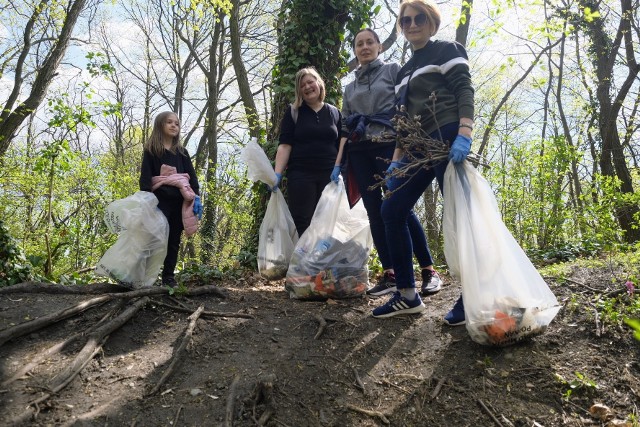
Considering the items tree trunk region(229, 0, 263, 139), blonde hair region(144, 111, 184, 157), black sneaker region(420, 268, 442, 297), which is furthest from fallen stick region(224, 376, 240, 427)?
tree trunk region(229, 0, 263, 139)

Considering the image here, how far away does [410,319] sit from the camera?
2.68 metres

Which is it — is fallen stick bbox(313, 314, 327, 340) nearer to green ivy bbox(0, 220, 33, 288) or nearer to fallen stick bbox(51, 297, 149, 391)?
fallen stick bbox(51, 297, 149, 391)

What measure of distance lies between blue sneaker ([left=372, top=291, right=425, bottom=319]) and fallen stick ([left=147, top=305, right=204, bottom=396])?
3.67 ft

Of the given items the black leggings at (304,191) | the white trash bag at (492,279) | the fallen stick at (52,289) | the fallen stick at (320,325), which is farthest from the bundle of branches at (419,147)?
the fallen stick at (52,289)

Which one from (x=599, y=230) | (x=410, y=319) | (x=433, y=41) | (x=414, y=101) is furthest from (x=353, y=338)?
(x=599, y=230)

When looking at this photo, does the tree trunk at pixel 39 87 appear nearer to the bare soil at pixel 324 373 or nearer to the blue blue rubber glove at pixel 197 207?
the blue blue rubber glove at pixel 197 207

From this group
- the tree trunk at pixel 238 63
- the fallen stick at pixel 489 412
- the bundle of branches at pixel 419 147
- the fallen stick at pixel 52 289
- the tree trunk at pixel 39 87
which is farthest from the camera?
the tree trunk at pixel 238 63

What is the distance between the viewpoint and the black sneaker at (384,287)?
10.9 ft

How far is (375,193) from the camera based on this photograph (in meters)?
3.17

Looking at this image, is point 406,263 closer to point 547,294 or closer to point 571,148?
point 547,294

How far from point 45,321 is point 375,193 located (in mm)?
2214

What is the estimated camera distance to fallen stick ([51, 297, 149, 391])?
1.95 meters

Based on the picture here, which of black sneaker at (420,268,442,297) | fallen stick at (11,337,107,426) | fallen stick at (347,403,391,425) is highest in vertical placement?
black sneaker at (420,268,442,297)

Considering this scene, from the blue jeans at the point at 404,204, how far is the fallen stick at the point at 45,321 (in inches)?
72.2
